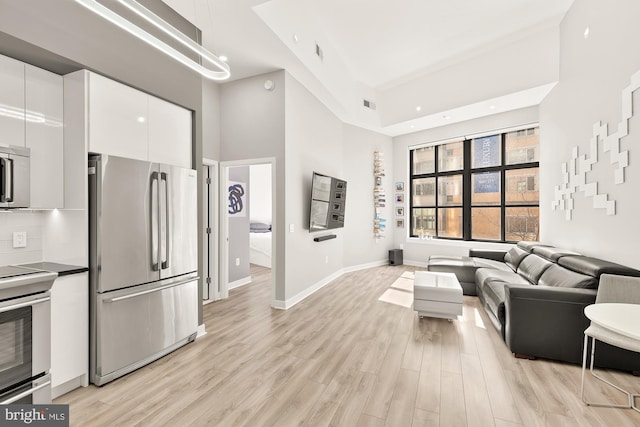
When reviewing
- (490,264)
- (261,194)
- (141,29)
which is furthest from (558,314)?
(261,194)

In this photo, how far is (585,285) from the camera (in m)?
2.63

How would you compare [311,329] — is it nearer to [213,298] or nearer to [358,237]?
[213,298]

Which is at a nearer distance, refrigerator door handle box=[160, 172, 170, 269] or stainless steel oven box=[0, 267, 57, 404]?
stainless steel oven box=[0, 267, 57, 404]

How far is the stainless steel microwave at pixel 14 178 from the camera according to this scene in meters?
1.95

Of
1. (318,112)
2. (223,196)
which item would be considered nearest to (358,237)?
(318,112)

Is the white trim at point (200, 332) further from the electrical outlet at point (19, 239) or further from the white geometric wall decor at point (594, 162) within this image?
the white geometric wall decor at point (594, 162)

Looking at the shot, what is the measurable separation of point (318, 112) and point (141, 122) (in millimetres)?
3203

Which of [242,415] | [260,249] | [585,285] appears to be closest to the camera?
[242,415]

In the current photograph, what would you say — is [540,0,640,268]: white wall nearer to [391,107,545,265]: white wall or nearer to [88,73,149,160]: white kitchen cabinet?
[391,107,545,265]: white wall

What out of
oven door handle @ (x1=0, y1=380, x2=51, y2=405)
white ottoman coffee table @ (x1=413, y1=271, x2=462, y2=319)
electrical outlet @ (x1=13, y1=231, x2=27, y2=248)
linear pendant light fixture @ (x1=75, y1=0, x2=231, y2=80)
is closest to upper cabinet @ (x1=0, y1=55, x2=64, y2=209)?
electrical outlet @ (x1=13, y1=231, x2=27, y2=248)

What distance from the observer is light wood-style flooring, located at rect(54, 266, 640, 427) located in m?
1.93

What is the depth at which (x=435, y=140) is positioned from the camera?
6.79m

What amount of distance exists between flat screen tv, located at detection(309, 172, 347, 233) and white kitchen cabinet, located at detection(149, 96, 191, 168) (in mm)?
2138

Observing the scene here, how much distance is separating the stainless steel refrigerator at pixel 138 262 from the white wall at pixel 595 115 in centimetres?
421
